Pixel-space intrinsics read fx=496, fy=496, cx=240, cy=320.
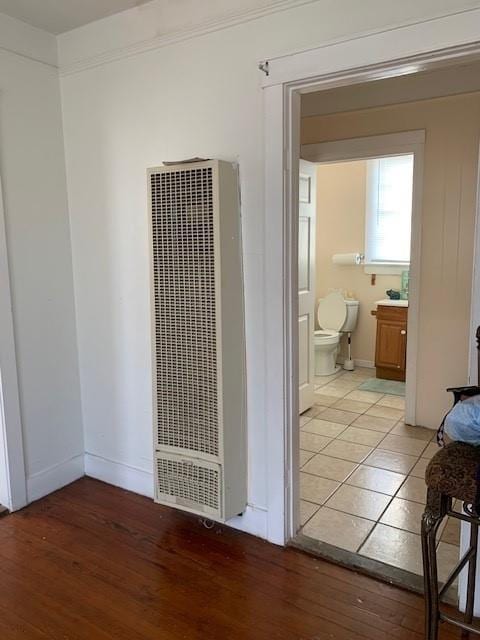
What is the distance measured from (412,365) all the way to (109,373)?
7.13 feet

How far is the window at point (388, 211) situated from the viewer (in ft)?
16.2

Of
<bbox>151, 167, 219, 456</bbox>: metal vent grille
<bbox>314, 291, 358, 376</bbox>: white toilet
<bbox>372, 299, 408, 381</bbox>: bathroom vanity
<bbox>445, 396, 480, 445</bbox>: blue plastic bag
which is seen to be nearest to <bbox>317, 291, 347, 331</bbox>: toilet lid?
<bbox>314, 291, 358, 376</bbox>: white toilet

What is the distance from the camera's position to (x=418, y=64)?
1753 millimetres

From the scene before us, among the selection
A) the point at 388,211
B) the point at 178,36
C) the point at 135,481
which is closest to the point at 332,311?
the point at 388,211

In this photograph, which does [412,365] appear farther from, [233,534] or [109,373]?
[109,373]

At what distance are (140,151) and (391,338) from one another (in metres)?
3.14

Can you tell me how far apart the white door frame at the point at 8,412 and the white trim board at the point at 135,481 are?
42cm

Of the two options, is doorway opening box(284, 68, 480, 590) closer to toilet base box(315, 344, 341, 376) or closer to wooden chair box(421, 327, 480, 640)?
toilet base box(315, 344, 341, 376)

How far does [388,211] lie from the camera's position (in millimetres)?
5059

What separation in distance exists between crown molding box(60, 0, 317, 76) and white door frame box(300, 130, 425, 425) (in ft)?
5.90

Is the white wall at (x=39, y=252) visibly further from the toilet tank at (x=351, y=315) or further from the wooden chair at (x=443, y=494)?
the toilet tank at (x=351, y=315)

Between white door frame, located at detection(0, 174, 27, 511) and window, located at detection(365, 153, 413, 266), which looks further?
window, located at detection(365, 153, 413, 266)

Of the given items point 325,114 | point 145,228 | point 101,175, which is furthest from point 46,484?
point 325,114

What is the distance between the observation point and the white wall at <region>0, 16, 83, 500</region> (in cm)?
246
